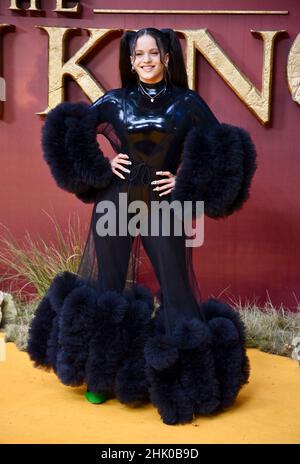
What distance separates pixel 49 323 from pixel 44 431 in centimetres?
51

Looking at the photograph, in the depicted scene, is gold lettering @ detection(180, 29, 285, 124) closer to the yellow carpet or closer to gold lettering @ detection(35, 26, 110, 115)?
gold lettering @ detection(35, 26, 110, 115)

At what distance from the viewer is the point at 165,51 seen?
250 cm

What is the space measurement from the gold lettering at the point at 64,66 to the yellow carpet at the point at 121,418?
5.94 feet

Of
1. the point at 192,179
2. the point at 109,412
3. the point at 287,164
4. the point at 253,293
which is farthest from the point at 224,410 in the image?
the point at 287,164

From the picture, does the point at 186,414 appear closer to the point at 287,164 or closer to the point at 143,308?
the point at 143,308

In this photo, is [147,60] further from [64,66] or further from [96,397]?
[64,66]

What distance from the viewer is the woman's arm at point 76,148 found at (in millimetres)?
2525

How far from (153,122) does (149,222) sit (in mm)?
409

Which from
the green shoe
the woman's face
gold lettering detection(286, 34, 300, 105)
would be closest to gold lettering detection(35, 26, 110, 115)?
gold lettering detection(286, 34, 300, 105)

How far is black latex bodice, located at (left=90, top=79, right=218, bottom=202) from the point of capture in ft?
8.17

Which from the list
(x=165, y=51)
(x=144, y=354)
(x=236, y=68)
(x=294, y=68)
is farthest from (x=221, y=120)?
(x=144, y=354)

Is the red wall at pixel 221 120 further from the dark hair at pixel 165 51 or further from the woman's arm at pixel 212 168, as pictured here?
the woman's arm at pixel 212 168

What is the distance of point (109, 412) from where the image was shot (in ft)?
8.37

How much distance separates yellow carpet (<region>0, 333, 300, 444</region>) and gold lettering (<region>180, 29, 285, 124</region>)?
5.53 feet
